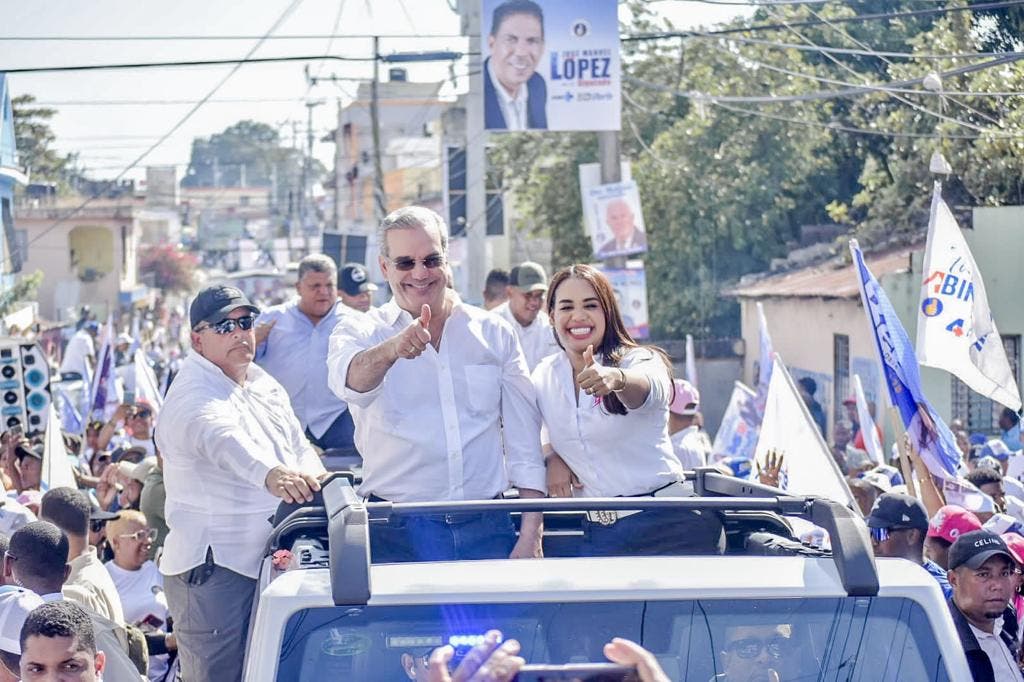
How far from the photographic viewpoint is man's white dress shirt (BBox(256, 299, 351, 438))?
7.03m

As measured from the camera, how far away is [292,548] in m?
3.92

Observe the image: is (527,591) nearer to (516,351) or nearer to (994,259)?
(516,351)

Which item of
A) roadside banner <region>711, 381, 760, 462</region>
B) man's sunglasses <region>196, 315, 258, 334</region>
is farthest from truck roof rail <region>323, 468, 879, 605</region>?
roadside banner <region>711, 381, 760, 462</region>

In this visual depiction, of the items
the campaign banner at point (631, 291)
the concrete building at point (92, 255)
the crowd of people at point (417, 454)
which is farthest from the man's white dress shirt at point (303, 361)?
the concrete building at point (92, 255)

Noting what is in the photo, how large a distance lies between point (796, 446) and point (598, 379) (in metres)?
3.53

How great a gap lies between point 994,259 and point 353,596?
1630 centimetres

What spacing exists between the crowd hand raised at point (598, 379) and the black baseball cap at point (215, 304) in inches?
58.5

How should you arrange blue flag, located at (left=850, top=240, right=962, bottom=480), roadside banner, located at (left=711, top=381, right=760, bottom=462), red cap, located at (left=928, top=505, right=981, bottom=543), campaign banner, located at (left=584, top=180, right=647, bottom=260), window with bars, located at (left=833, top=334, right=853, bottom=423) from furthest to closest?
window with bars, located at (left=833, top=334, right=853, bottom=423)
campaign banner, located at (left=584, top=180, right=647, bottom=260)
roadside banner, located at (left=711, top=381, right=760, bottom=462)
blue flag, located at (left=850, top=240, right=962, bottom=480)
red cap, located at (left=928, top=505, right=981, bottom=543)

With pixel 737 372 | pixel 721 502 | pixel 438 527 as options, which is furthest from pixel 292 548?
pixel 737 372

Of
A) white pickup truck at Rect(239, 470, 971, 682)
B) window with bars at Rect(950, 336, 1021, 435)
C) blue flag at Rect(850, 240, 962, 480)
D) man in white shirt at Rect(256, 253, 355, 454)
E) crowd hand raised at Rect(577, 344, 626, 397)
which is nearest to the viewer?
white pickup truck at Rect(239, 470, 971, 682)

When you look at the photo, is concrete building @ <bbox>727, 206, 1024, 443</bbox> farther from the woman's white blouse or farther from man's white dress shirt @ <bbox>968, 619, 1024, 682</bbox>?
the woman's white blouse

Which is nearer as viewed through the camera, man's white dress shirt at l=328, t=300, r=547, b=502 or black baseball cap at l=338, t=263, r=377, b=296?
man's white dress shirt at l=328, t=300, r=547, b=502

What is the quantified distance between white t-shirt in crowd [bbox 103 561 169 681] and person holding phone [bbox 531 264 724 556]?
11.6ft

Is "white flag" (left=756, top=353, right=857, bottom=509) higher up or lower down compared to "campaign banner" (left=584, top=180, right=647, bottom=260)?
lower down
